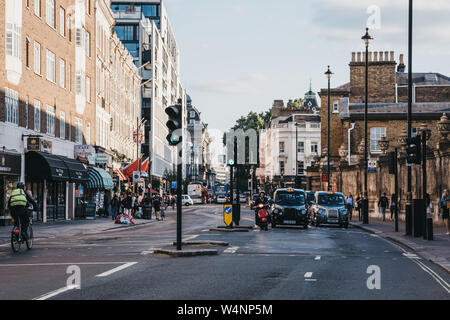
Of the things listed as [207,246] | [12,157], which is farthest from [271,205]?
[207,246]

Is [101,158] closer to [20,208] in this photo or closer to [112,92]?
[112,92]

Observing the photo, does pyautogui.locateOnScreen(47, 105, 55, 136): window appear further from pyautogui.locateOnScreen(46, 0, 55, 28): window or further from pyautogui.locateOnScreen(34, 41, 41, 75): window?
pyautogui.locateOnScreen(46, 0, 55, 28): window

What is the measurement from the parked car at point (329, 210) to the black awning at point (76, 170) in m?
13.7

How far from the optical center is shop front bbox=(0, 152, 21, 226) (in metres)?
33.5

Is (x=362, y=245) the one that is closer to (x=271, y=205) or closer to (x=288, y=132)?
(x=271, y=205)

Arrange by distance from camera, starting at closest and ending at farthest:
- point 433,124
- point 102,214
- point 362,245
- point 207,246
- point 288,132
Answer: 1. point 207,246
2. point 362,245
3. point 102,214
4. point 433,124
5. point 288,132

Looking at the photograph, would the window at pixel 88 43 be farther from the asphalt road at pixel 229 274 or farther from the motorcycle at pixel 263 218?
the asphalt road at pixel 229 274

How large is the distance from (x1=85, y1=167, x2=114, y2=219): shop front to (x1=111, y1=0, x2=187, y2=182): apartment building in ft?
118

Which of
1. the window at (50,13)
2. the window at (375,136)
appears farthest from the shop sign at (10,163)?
the window at (375,136)

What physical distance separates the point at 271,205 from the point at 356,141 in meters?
33.3

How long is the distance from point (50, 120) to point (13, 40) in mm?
7730

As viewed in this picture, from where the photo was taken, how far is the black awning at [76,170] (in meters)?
42.5

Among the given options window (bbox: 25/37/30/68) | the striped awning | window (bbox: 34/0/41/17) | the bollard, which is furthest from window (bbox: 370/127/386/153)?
the bollard

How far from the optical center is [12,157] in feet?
113
